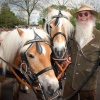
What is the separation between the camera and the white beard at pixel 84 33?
3.28m

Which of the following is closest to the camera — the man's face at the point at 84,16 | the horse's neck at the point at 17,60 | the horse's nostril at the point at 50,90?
the horse's nostril at the point at 50,90

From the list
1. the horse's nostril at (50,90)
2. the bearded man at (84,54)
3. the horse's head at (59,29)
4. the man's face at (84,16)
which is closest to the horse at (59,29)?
the horse's head at (59,29)

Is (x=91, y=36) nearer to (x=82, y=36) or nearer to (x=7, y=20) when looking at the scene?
(x=82, y=36)

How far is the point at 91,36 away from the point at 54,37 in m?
0.54

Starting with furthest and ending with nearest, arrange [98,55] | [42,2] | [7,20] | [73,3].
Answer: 1. [73,3]
2. [42,2]
3. [7,20]
4. [98,55]

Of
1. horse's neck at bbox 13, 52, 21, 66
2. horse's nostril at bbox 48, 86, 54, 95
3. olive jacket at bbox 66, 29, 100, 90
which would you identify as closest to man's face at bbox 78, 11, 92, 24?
olive jacket at bbox 66, 29, 100, 90

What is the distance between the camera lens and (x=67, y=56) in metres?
3.38

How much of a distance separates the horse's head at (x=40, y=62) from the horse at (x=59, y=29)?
43 cm

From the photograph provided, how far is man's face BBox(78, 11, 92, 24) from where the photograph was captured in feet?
10.7

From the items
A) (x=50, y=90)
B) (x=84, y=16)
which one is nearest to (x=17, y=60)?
(x=50, y=90)

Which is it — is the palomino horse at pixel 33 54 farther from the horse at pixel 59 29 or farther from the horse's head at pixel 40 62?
the horse at pixel 59 29

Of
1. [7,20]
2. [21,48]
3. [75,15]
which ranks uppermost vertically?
[75,15]

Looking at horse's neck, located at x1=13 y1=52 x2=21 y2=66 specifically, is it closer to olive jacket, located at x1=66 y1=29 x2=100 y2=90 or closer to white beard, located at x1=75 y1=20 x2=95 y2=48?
olive jacket, located at x1=66 y1=29 x2=100 y2=90

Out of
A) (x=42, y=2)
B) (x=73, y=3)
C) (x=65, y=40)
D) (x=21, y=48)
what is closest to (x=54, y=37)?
(x=65, y=40)
